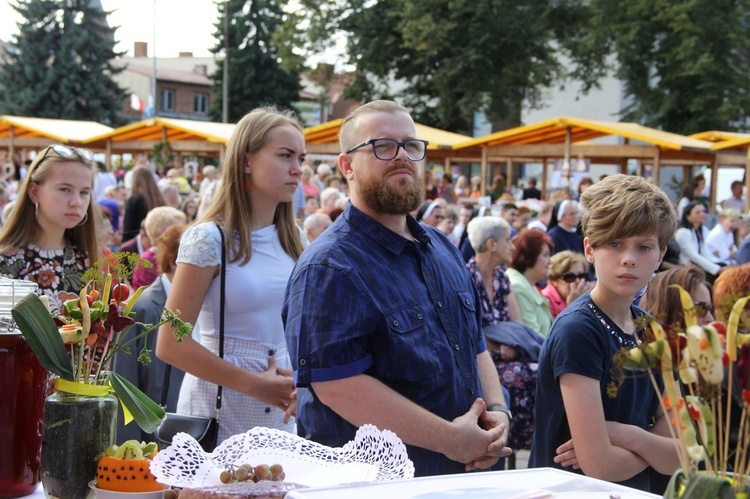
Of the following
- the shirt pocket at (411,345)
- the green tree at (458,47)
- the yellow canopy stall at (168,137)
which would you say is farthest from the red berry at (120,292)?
the green tree at (458,47)

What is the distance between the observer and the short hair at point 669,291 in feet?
12.2

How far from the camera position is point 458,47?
3250 cm

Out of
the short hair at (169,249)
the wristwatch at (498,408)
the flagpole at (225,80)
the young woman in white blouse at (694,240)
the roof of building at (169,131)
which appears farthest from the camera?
the flagpole at (225,80)

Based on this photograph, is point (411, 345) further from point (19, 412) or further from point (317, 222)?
point (317, 222)

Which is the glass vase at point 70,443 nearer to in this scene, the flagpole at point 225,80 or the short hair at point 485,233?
the short hair at point 485,233

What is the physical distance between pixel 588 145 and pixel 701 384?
18.2 meters

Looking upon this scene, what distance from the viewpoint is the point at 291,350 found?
2607 mm

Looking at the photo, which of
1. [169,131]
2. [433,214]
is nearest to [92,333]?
[433,214]

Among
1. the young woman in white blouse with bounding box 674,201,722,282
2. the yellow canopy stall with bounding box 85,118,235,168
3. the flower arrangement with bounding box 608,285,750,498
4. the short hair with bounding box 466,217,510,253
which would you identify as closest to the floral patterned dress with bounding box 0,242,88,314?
the flower arrangement with bounding box 608,285,750,498

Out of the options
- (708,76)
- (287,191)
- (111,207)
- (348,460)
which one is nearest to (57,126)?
Result: (111,207)

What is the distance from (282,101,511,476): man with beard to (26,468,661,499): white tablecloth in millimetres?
711

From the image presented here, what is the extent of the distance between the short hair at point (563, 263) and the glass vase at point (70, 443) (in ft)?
18.1

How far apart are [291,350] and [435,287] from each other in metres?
0.45

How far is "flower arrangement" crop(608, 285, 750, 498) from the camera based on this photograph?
1383 mm
